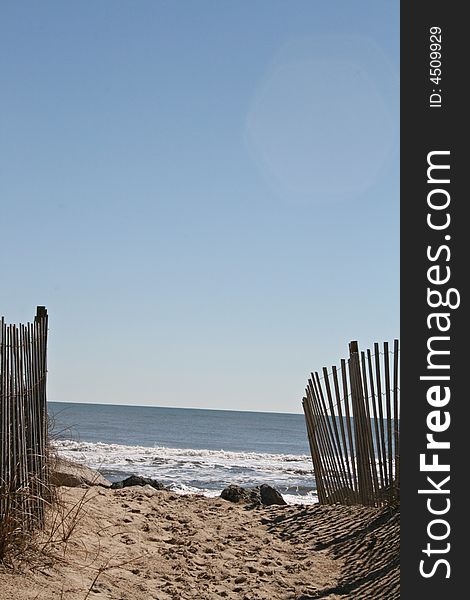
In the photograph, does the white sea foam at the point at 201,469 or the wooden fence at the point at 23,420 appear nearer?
the wooden fence at the point at 23,420

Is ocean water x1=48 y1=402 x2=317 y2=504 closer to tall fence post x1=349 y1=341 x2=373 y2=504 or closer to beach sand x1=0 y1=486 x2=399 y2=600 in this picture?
beach sand x1=0 y1=486 x2=399 y2=600

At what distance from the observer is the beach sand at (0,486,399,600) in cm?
482

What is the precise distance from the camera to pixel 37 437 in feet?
18.6

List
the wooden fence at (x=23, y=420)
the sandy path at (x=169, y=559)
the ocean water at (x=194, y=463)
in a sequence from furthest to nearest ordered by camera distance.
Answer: the ocean water at (x=194, y=463), the wooden fence at (x=23, y=420), the sandy path at (x=169, y=559)

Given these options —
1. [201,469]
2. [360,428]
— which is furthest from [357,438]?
[201,469]

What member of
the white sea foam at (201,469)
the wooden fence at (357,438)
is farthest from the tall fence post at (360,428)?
the white sea foam at (201,469)

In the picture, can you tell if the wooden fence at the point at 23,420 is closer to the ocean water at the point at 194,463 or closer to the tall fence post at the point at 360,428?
the ocean water at the point at 194,463

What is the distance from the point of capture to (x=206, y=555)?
6035mm

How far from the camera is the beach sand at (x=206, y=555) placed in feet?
15.8

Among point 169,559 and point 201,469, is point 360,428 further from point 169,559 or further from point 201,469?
point 201,469

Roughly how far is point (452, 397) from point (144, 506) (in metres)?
4.07

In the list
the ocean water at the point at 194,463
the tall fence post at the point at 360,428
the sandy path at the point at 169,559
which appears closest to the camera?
the sandy path at the point at 169,559

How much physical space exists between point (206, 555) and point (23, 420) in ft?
5.95

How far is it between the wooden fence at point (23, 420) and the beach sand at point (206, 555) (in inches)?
13.4
